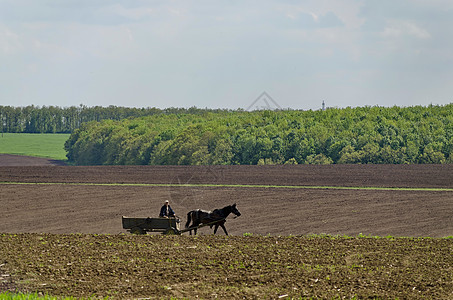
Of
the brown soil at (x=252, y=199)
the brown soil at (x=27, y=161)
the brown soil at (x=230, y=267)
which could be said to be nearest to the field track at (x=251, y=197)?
the brown soil at (x=252, y=199)

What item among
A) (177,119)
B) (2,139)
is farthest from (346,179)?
(2,139)

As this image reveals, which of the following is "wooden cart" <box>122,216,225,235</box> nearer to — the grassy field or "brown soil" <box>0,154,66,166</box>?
"brown soil" <box>0,154,66,166</box>

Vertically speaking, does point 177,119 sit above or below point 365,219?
above

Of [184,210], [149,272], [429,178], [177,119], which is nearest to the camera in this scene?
[149,272]

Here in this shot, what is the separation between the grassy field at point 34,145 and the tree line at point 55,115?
12465 millimetres

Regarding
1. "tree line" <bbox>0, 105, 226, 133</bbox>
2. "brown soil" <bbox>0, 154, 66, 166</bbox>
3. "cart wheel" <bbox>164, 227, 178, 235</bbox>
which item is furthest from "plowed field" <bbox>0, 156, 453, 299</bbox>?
"tree line" <bbox>0, 105, 226, 133</bbox>

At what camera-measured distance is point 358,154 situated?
166 ft

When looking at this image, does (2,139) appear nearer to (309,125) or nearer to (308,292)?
(309,125)

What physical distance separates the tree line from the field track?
82453 millimetres

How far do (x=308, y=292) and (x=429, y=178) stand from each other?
2951 centimetres

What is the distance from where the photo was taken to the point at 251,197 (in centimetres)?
3534

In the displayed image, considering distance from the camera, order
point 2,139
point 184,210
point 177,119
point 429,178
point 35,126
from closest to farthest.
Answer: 1. point 184,210
2. point 429,178
3. point 177,119
4. point 2,139
5. point 35,126

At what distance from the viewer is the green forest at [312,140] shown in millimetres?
50812

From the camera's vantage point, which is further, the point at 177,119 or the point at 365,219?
the point at 177,119
